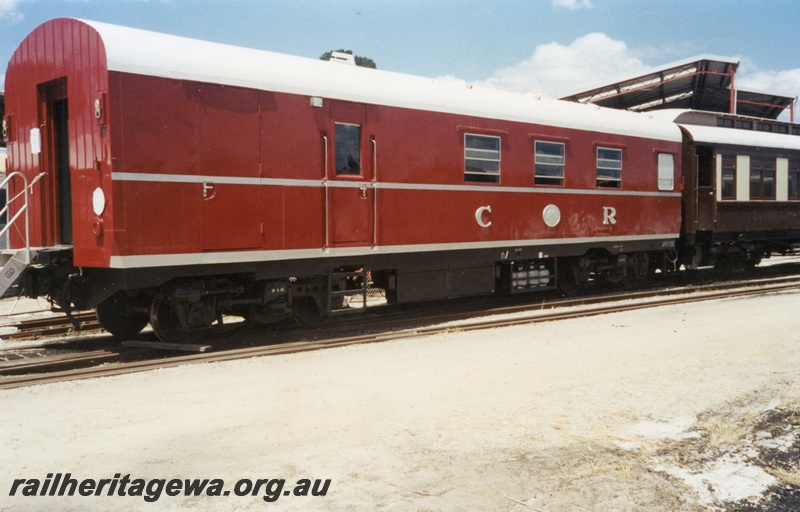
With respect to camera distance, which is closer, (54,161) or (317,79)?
(54,161)

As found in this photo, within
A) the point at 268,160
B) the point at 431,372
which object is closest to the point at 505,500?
the point at 431,372

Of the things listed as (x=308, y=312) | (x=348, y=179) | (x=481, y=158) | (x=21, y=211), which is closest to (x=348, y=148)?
(x=348, y=179)

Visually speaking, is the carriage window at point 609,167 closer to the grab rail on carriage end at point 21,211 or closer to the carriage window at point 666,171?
the carriage window at point 666,171

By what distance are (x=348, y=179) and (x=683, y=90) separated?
52.3ft

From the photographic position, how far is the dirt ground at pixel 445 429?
4.15 m

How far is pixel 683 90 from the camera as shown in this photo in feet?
71.8

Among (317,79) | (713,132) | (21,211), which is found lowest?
(21,211)

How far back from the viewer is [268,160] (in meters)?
9.09

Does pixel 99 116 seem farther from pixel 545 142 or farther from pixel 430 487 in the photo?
pixel 545 142

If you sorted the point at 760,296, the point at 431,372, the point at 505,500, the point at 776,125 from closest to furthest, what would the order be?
the point at 505,500, the point at 431,372, the point at 760,296, the point at 776,125

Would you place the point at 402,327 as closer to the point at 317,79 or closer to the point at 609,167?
the point at 317,79

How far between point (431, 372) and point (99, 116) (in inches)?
187

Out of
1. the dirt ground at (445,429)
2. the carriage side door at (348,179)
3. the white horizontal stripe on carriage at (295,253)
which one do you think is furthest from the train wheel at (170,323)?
the carriage side door at (348,179)

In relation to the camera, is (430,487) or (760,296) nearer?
(430,487)
